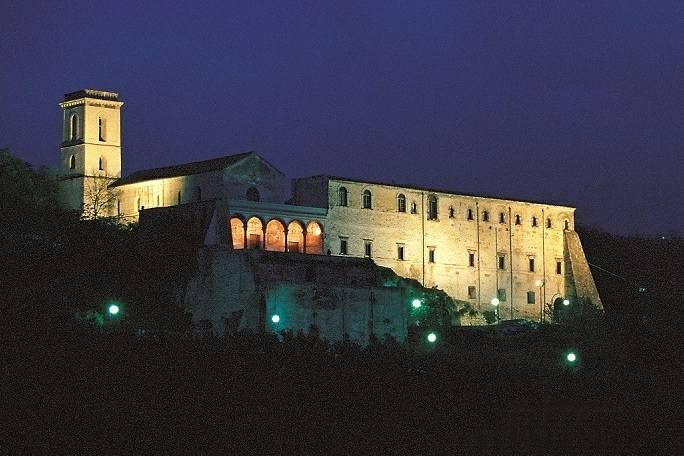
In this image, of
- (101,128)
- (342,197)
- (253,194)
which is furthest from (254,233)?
(101,128)

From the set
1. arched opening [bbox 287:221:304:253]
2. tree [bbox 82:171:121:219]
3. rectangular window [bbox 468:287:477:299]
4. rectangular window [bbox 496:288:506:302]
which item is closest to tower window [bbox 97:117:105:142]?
tree [bbox 82:171:121:219]

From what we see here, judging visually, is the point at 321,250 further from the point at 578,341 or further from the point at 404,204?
the point at 578,341

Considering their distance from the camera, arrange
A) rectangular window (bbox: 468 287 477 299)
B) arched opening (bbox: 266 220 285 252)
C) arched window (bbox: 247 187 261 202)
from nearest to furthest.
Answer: arched opening (bbox: 266 220 285 252), arched window (bbox: 247 187 261 202), rectangular window (bbox: 468 287 477 299)

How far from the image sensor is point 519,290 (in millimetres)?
73812

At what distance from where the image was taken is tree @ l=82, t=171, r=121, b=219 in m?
70.9

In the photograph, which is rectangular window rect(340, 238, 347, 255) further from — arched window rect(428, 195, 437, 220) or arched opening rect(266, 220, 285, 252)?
arched window rect(428, 195, 437, 220)

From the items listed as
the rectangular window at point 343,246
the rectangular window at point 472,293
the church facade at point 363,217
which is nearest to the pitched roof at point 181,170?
the church facade at point 363,217

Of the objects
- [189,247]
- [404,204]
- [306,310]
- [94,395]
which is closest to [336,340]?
[306,310]

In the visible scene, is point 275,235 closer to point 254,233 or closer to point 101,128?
point 254,233

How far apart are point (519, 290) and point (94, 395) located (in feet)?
122

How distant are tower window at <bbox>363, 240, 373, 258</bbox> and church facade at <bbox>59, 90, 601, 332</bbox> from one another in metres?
0.04

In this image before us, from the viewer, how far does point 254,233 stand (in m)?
65.4

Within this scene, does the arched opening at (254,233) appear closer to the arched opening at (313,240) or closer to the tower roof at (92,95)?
the arched opening at (313,240)

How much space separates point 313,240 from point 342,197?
2253 mm
